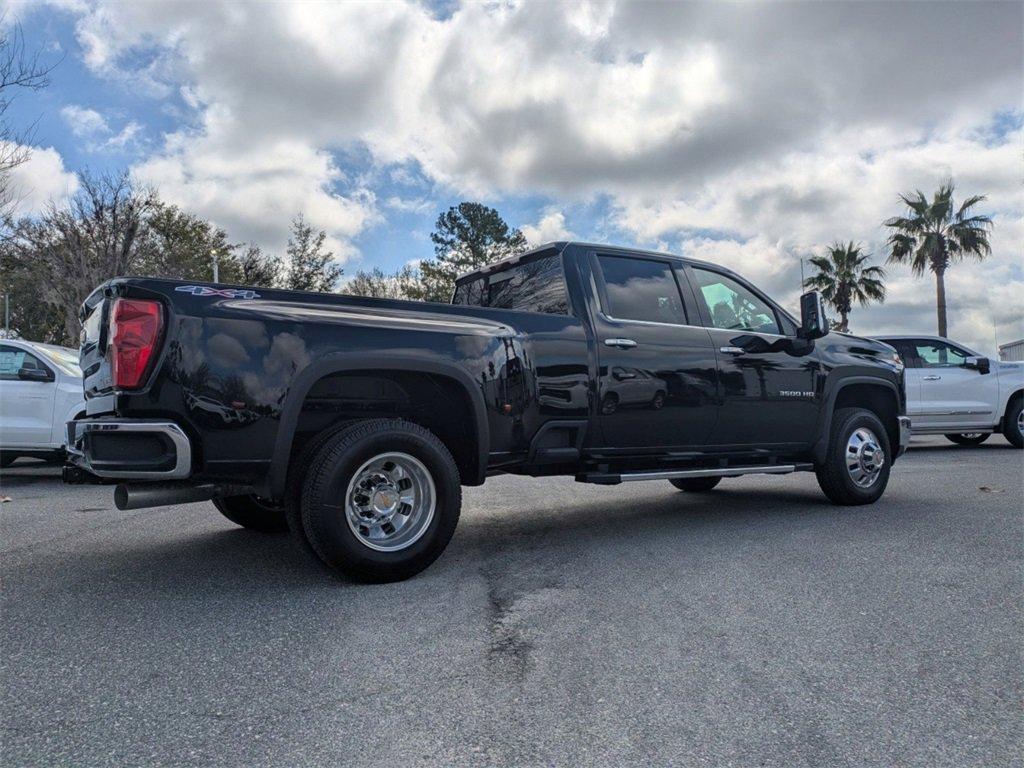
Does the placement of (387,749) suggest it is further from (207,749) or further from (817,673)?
(817,673)

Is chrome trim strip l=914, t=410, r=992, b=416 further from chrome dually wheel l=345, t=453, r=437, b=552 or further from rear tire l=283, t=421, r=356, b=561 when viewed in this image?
rear tire l=283, t=421, r=356, b=561

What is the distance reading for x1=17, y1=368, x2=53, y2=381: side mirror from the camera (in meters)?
8.77

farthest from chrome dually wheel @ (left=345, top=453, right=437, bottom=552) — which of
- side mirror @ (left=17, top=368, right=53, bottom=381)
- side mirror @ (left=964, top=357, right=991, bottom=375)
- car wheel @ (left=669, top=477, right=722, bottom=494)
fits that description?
side mirror @ (left=964, top=357, right=991, bottom=375)

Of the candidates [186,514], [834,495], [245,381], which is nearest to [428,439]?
[245,381]

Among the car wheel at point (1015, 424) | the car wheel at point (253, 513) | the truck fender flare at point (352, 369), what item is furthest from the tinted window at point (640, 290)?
the car wheel at point (1015, 424)

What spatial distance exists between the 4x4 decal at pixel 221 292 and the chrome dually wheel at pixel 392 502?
103 centimetres

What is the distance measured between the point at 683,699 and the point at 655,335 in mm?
3056

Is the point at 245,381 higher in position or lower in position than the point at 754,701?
higher

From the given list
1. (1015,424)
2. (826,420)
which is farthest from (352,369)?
(1015,424)

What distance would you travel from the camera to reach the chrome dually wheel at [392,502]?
13.0 feet

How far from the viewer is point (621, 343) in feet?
16.4

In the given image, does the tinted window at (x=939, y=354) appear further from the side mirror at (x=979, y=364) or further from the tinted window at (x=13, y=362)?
the tinted window at (x=13, y=362)

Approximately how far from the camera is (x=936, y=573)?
4082mm

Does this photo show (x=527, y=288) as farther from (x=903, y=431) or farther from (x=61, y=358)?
(x=61, y=358)
